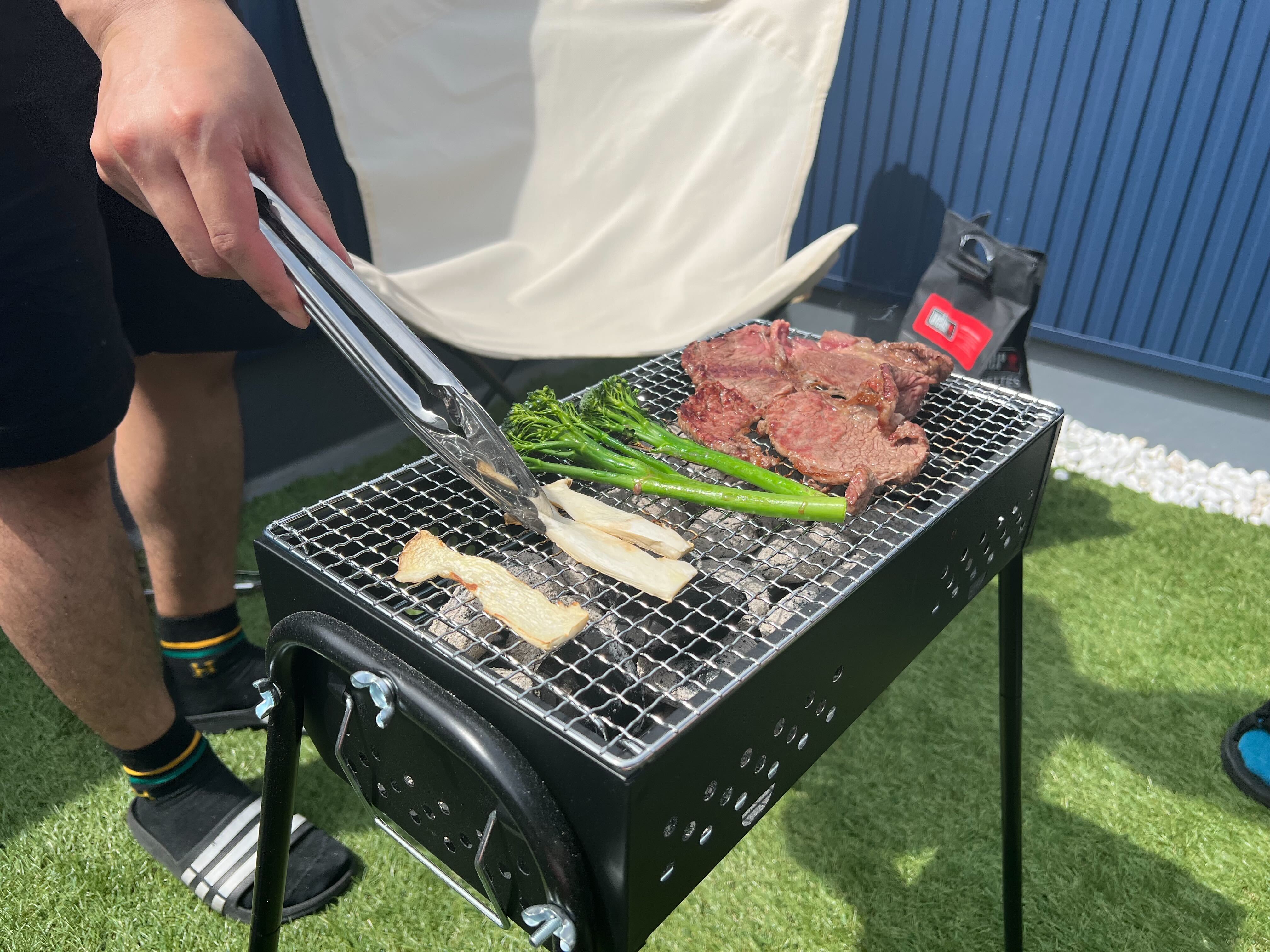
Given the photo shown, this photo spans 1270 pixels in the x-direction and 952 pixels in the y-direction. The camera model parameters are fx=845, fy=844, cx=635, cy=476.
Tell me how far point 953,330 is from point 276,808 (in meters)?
2.58

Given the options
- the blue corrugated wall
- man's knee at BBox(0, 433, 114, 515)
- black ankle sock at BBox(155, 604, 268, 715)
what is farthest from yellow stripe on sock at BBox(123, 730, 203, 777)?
the blue corrugated wall

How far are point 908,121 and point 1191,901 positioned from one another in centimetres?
294

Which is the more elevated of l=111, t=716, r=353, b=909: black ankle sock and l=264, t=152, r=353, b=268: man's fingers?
l=264, t=152, r=353, b=268: man's fingers

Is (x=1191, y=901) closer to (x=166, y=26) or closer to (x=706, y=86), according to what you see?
(x=166, y=26)

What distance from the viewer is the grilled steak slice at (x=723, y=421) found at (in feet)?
4.20

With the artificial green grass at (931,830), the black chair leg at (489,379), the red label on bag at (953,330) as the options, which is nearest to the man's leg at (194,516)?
the artificial green grass at (931,830)

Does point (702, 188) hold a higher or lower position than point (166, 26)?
lower

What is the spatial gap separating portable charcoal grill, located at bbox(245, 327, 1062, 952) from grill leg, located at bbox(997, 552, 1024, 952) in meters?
0.27

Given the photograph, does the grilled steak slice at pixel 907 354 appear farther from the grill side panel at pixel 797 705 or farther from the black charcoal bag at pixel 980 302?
the black charcoal bag at pixel 980 302

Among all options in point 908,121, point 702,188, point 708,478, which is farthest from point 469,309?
point 908,121

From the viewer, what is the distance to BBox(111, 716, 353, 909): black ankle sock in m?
1.68

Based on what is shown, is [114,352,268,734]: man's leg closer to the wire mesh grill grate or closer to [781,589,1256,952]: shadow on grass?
the wire mesh grill grate

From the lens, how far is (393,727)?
90 cm

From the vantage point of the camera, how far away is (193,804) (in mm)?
1731
